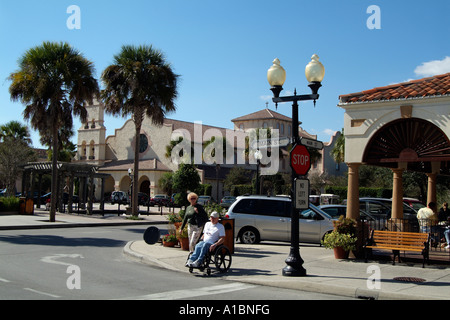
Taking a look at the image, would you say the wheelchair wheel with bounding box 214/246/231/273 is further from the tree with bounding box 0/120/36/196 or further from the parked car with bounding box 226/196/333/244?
the tree with bounding box 0/120/36/196

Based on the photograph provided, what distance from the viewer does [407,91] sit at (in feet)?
42.2

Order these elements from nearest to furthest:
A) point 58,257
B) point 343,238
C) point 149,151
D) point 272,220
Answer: point 343,238 → point 58,257 → point 272,220 → point 149,151

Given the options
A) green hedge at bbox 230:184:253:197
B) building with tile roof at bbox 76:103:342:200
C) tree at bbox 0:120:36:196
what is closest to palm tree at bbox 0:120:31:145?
tree at bbox 0:120:36:196

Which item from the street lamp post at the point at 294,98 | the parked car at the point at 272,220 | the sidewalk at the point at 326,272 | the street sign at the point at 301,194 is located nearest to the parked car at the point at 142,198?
the parked car at the point at 272,220

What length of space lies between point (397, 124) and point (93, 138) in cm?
5725

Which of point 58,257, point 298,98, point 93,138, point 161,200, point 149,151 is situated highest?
point 93,138

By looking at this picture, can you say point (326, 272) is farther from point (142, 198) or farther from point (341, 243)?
point (142, 198)

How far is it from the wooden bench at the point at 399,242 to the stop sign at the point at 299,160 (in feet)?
9.81

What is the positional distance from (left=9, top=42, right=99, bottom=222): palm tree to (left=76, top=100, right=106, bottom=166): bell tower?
3949 centimetres

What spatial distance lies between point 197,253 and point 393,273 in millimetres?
4466

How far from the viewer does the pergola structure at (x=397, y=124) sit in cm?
1219

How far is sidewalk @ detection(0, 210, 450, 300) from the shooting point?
342 inches

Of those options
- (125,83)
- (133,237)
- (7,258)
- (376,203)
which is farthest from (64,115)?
(376,203)

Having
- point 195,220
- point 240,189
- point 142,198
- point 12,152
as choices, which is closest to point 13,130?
point 12,152
